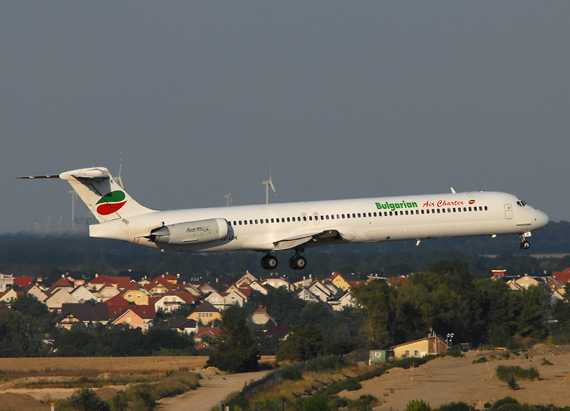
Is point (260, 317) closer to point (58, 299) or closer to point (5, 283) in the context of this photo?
point (58, 299)

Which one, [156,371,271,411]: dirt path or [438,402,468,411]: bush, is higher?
[156,371,271,411]: dirt path

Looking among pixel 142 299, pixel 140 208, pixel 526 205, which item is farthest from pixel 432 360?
pixel 142 299

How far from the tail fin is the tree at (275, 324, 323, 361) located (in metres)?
44.7

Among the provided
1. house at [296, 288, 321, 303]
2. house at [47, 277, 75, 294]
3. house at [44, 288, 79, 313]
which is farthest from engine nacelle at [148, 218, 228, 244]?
house at [296, 288, 321, 303]

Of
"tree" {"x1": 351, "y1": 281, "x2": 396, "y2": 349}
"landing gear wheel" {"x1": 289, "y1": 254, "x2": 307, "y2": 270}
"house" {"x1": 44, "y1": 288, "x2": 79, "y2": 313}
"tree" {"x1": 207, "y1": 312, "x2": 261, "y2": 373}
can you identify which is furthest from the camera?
"house" {"x1": 44, "y1": 288, "x2": 79, "y2": 313}

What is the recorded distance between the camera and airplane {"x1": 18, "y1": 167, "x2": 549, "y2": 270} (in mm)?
50469

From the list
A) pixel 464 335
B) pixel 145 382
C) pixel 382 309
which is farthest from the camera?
pixel 464 335

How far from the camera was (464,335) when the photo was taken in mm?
121250

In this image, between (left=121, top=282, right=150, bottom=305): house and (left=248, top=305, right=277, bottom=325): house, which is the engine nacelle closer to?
(left=248, top=305, right=277, bottom=325): house

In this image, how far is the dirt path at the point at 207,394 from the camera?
232ft

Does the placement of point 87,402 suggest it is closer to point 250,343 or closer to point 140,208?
point 140,208

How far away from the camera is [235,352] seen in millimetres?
91938

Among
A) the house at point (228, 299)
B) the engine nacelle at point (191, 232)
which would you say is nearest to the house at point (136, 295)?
the house at point (228, 299)

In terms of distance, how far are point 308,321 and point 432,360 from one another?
291 feet
